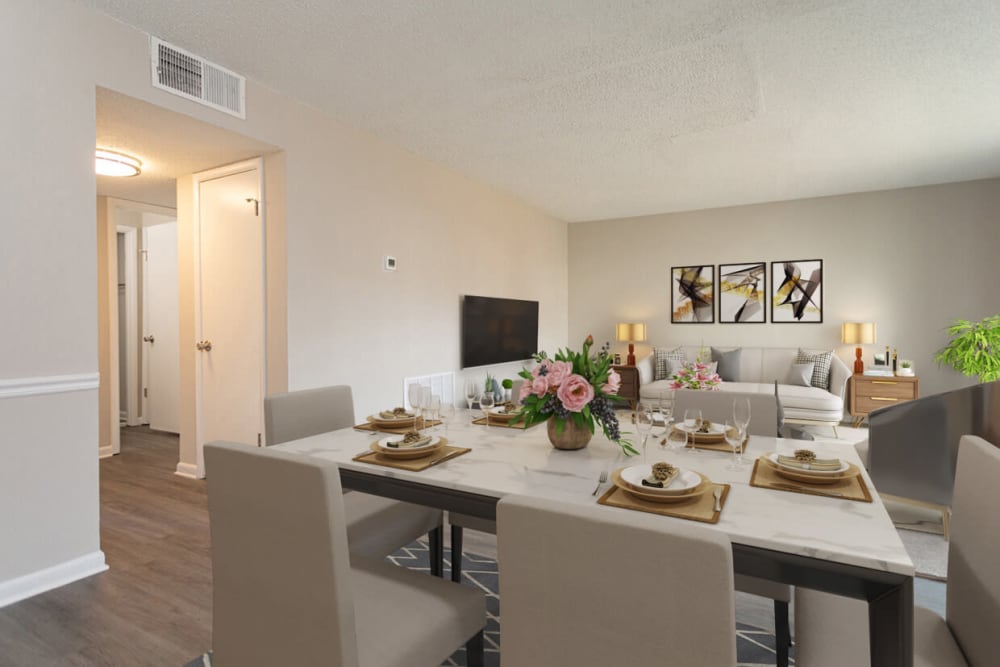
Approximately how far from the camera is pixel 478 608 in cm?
131

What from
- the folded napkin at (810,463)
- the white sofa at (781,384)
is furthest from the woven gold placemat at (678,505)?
the white sofa at (781,384)

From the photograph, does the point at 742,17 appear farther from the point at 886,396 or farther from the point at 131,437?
the point at 131,437

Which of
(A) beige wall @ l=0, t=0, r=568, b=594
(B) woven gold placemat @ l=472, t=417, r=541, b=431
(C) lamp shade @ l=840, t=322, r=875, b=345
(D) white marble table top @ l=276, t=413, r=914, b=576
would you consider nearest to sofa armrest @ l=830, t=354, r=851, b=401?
(C) lamp shade @ l=840, t=322, r=875, b=345

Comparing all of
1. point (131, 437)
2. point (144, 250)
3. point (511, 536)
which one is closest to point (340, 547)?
point (511, 536)

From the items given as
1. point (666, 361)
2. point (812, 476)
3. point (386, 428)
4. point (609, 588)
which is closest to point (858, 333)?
point (666, 361)

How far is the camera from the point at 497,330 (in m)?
5.56

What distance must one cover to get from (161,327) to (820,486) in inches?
245

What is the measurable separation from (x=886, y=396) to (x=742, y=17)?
4532 mm

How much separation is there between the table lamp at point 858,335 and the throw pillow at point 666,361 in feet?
5.65

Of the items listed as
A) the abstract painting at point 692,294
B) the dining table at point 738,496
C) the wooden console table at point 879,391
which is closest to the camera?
the dining table at point 738,496

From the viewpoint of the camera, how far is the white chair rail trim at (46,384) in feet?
6.95

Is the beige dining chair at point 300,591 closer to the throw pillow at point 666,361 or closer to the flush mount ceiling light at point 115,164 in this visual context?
the flush mount ceiling light at point 115,164

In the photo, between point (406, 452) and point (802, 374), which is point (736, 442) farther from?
point (802, 374)

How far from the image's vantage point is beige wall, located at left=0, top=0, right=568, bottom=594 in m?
2.16
